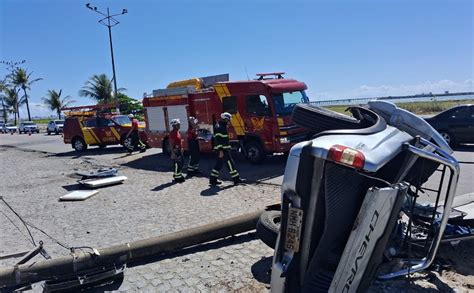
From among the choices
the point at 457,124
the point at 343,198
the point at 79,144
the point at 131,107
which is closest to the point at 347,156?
the point at 343,198

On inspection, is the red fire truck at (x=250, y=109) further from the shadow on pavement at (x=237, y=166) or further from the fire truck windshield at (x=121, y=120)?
the fire truck windshield at (x=121, y=120)

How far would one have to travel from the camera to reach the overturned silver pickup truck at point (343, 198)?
7.95ft

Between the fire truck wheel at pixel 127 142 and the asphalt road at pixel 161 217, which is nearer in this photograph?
the asphalt road at pixel 161 217

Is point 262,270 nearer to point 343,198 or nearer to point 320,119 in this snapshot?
point 343,198

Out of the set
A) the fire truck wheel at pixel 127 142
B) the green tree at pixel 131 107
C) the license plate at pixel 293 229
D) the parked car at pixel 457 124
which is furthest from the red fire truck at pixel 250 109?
the green tree at pixel 131 107

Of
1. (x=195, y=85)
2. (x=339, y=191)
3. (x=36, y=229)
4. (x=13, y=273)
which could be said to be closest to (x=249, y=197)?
(x=36, y=229)

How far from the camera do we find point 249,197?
7.60 metres

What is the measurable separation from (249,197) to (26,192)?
5.93 m

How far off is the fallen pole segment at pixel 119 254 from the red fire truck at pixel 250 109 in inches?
253

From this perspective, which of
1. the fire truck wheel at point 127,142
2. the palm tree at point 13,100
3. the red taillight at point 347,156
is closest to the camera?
the red taillight at point 347,156

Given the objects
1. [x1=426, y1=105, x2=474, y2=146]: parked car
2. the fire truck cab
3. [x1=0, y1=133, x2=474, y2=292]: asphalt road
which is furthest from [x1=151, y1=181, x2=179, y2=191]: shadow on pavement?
the fire truck cab

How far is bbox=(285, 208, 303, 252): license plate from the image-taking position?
2535mm

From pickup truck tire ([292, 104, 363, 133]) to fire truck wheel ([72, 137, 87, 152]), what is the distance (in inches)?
717

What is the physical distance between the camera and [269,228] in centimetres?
421
